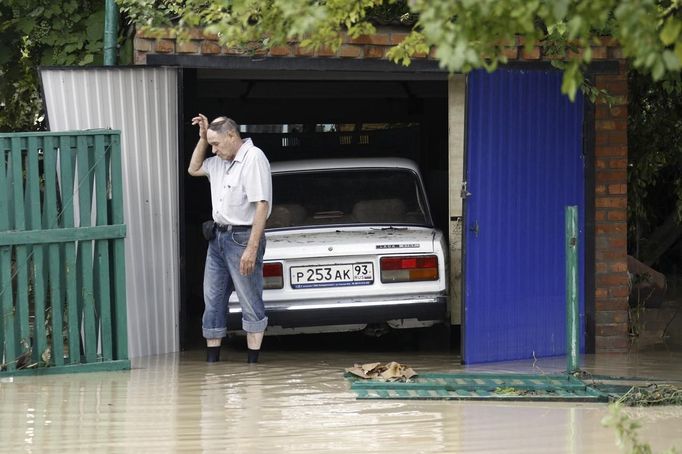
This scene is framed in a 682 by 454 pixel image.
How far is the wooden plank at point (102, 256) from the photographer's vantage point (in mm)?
8242

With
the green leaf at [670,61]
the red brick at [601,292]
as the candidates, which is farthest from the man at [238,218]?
the green leaf at [670,61]

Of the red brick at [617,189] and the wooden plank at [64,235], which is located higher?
the red brick at [617,189]

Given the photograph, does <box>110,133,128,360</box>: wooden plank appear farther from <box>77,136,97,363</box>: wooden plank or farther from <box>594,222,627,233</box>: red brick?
<box>594,222,627,233</box>: red brick

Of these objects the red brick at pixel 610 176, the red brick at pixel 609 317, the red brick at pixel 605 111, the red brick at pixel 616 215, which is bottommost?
the red brick at pixel 609 317

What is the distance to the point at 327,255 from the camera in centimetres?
872

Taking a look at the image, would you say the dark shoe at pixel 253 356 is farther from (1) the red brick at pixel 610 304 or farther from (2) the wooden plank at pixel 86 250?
(1) the red brick at pixel 610 304

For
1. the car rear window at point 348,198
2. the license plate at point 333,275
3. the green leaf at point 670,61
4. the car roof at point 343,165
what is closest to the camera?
the green leaf at point 670,61

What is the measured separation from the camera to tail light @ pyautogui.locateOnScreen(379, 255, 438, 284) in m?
8.73

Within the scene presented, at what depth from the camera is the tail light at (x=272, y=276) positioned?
8.75 m

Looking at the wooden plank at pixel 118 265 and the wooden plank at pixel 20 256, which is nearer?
the wooden plank at pixel 20 256

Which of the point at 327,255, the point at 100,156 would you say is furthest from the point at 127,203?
the point at 327,255

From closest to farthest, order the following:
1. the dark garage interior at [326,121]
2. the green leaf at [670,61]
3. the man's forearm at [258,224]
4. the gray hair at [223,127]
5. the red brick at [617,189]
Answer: the green leaf at [670,61]
the man's forearm at [258,224]
the gray hair at [223,127]
the red brick at [617,189]
the dark garage interior at [326,121]

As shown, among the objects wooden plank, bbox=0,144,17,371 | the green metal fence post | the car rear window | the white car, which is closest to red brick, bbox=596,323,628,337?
the white car

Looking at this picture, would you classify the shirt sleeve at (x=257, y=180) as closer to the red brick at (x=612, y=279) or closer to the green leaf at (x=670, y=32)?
the red brick at (x=612, y=279)
